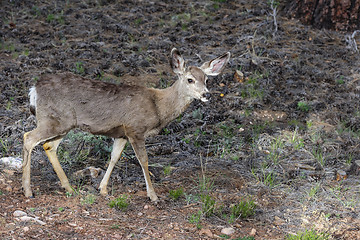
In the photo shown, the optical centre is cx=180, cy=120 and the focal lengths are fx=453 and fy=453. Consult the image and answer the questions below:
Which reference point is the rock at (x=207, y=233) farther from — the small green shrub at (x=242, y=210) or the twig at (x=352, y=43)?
the twig at (x=352, y=43)

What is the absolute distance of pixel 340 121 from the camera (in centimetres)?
836

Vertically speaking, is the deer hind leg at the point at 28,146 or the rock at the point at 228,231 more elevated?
the deer hind leg at the point at 28,146

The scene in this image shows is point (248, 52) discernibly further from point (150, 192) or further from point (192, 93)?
point (150, 192)

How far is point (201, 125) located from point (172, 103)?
84.9 inches

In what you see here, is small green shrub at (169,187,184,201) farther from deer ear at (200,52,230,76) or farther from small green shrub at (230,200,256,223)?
deer ear at (200,52,230,76)

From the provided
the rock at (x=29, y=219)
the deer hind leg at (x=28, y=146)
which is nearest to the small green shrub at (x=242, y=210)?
the rock at (x=29, y=219)

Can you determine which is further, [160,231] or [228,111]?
[228,111]

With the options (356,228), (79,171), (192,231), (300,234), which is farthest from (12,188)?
(356,228)

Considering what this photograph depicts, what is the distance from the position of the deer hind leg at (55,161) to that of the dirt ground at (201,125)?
14 centimetres

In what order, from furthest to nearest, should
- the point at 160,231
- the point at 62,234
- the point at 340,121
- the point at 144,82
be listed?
the point at 144,82 < the point at 340,121 < the point at 160,231 < the point at 62,234

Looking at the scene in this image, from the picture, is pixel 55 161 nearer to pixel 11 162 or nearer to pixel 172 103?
pixel 11 162

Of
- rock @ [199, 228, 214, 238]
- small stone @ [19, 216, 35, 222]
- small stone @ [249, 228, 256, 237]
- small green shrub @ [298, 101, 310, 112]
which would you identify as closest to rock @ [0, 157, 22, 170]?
small stone @ [19, 216, 35, 222]

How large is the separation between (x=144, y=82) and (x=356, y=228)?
5.16 meters

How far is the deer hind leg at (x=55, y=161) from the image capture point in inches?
228
